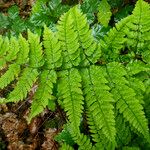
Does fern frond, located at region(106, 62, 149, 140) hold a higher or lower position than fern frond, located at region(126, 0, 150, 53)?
lower

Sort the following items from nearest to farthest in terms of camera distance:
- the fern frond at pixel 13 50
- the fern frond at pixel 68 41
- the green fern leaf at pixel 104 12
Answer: the fern frond at pixel 68 41 → the fern frond at pixel 13 50 → the green fern leaf at pixel 104 12

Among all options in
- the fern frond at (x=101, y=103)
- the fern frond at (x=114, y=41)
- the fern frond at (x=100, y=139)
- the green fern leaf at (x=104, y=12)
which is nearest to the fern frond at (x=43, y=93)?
the fern frond at (x=101, y=103)

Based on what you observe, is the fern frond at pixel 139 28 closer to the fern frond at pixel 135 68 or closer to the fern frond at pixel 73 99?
the fern frond at pixel 135 68

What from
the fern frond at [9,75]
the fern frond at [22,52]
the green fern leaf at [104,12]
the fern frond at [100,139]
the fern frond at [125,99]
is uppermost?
the green fern leaf at [104,12]

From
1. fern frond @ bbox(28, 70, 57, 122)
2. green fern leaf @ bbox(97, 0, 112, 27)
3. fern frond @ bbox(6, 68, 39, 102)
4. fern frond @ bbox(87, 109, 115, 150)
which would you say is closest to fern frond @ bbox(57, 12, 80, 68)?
fern frond @ bbox(28, 70, 57, 122)

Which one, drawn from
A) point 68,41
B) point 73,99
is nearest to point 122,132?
point 73,99

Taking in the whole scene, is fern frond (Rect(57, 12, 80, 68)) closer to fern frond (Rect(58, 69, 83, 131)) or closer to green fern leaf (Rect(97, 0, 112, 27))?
fern frond (Rect(58, 69, 83, 131))

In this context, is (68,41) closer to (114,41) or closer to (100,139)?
(114,41)

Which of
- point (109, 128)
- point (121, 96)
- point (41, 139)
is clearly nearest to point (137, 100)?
point (121, 96)
